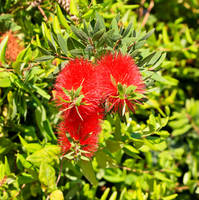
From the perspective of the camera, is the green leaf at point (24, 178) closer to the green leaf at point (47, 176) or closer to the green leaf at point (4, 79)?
the green leaf at point (47, 176)

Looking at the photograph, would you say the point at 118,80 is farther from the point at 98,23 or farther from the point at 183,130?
the point at 183,130

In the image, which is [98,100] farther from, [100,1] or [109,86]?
[100,1]

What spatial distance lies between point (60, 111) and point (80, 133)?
0.11 metres

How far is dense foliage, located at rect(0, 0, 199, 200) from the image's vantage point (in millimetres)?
945

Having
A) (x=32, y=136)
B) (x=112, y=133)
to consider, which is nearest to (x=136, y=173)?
(x=112, y=133)

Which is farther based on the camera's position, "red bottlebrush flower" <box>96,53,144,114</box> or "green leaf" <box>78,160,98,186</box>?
"green leaf" <box>78,160,98,186</box>

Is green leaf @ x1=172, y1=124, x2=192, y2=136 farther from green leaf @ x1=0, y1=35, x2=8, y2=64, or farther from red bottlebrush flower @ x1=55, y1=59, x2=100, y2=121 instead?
green leaf @ x1=0, y1=35, x2=8, y2=64

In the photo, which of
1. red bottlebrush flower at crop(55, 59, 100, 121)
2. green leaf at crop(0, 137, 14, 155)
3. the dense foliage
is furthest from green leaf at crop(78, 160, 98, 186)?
green leaf at crop(0, 137, 14, 155)

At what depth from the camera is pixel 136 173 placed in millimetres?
1593

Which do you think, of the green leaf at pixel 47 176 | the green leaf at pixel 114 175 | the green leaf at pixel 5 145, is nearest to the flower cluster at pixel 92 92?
the green leaf at pixel 47 176

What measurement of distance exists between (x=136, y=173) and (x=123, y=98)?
37.5 inches

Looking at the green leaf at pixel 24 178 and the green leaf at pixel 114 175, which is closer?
the green leaf at pixel 24 178

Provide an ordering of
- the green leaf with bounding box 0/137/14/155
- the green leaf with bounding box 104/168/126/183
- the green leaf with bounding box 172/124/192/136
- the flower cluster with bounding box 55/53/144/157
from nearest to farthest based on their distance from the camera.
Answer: the flower cluster with bounding box 55/53/144/157, the green leaf with bounding box 0/137/14/155, the green leaf with bounding box 104/168/126/183, the green leaf with bounding box 172/124/192/136

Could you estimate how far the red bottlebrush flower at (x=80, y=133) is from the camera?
0.90m
